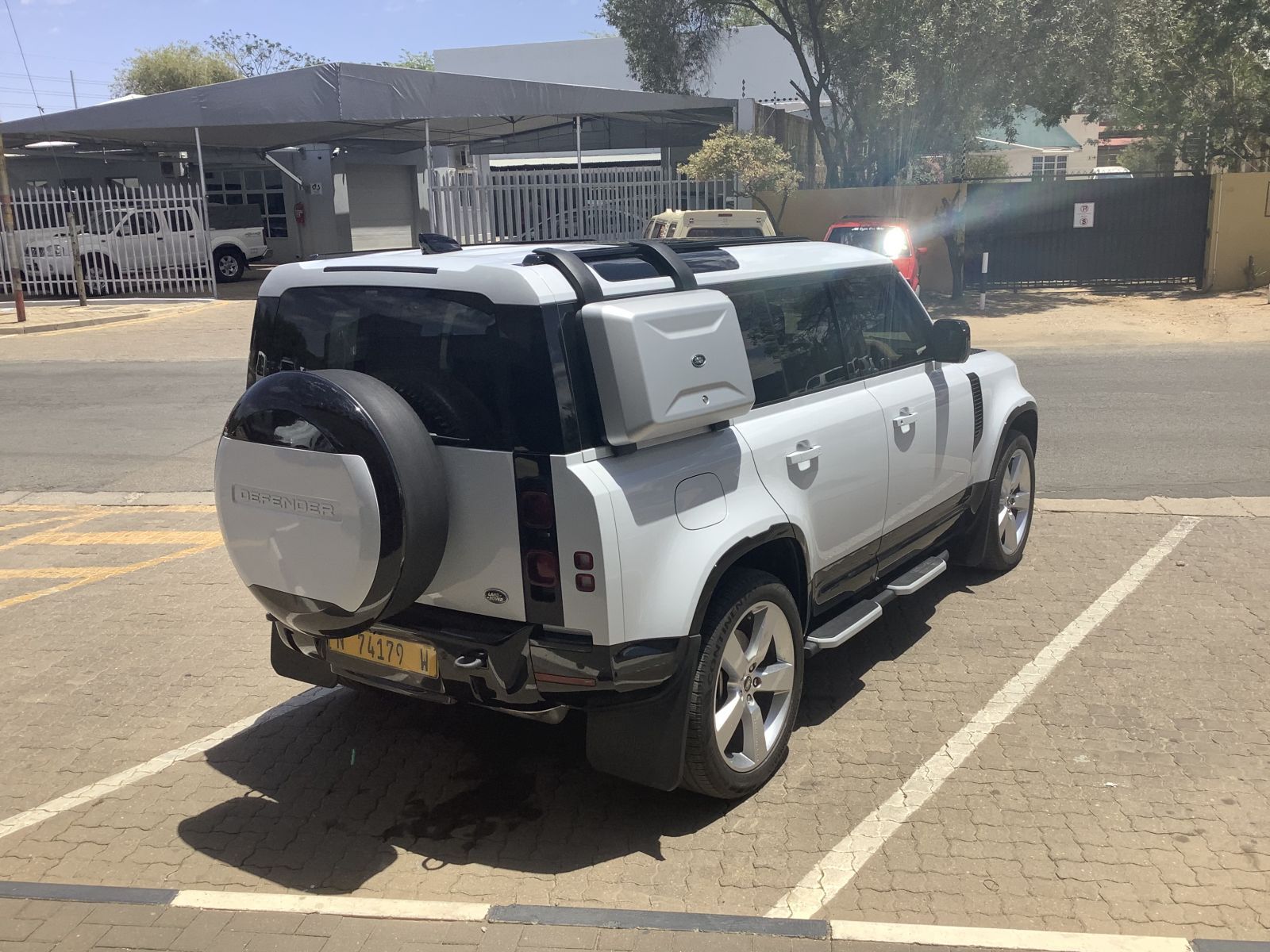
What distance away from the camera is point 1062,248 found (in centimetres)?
2305

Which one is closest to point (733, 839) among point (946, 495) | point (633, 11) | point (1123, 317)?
point (946, 495)

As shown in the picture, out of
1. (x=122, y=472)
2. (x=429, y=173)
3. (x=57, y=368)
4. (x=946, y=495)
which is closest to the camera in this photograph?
(x=946, y=495)

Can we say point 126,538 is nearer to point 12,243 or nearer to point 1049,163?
point 12,243

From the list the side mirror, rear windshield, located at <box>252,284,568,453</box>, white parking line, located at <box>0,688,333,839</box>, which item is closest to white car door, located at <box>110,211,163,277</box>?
white parking line, located at <box>0,688,333,839</box>

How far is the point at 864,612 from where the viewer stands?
4629 millimetres

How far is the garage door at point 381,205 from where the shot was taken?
32969mm

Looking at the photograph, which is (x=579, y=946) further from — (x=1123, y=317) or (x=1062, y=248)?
(x=1062, y=248)

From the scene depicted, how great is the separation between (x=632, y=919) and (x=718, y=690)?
32.9 inches

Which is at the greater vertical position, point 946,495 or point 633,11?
point 633,11

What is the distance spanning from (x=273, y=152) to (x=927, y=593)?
31.7 m

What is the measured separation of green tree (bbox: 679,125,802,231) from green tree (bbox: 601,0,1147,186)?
2372 millimetres

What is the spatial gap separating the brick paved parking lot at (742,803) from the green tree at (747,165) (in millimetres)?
18829

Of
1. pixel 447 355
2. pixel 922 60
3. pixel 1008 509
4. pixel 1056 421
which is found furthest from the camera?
pixel 922 60

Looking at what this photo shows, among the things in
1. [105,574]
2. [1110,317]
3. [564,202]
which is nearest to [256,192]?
[564,202]
